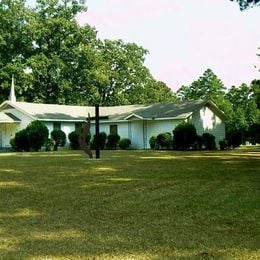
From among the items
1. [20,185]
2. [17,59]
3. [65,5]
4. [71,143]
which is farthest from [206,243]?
[65,5]

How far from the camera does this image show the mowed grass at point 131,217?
18.7 feet

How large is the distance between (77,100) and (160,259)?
50382 millimetres

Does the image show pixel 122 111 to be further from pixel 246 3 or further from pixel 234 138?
pixel 246 3

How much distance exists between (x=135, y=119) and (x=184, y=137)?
633cm

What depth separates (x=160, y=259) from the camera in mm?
5289

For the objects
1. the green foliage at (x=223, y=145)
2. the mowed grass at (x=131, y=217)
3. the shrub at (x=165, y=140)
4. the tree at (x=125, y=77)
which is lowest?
the mowed grass at (x=131, y=217)

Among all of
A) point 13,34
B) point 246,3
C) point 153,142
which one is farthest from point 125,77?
point 246,3

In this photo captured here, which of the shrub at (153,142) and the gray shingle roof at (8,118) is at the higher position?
the gray shingle roof at (8,118)

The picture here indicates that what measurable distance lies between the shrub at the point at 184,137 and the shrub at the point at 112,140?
6112 mm

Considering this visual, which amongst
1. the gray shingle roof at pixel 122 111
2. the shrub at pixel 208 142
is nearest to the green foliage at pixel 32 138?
the gray shingle roof at pixel 122 111

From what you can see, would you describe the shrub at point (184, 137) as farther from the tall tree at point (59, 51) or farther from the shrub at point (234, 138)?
the tall tree at point (59, 51)

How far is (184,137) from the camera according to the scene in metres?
33.3

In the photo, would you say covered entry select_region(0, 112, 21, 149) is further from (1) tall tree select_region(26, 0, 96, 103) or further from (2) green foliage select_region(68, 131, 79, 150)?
(1) tall tree select_region(26, 0, 96, 103)

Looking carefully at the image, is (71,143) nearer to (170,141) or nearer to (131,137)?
(131,137)
